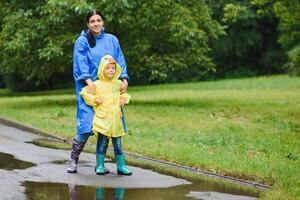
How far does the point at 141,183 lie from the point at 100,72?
4.87ft

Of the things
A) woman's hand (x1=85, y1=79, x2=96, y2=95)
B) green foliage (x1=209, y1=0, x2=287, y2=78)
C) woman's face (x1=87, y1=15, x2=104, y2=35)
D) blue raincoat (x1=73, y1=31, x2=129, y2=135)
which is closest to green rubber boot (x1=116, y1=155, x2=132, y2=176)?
blue raincoat (x1=73, y1=31, x2=129, y2=135)

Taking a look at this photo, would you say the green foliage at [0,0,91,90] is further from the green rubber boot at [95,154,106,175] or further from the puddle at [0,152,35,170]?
the green rubber boot at [95,154,106,175]

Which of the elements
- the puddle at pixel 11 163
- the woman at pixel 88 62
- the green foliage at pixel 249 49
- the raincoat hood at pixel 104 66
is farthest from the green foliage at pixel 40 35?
the green foliage at pixel 249 49

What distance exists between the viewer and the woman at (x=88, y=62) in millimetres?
8469

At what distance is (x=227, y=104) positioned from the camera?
2311 centimetres

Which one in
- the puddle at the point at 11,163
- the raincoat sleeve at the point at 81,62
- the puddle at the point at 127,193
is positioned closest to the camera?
the puddle at the point at 127,193

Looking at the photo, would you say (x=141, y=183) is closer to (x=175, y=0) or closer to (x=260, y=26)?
(x=175, y=0)

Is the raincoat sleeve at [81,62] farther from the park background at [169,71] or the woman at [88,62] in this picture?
the park background at [169,71]

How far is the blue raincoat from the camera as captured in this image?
847cm

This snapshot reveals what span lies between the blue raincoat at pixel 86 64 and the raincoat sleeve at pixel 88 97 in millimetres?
82

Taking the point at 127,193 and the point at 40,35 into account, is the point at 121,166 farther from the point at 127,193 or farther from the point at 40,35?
the point at 40,35

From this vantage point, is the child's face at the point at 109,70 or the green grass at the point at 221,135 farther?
the green grass at the point at 221,135

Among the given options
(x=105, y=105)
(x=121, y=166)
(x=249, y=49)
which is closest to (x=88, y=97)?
(x=105, y=105)

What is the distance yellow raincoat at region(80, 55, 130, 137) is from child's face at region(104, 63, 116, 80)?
0.04 meters
